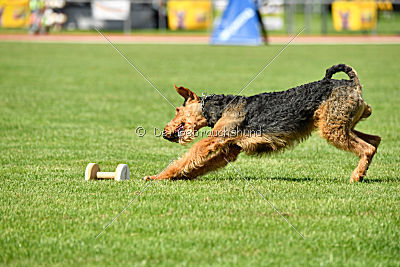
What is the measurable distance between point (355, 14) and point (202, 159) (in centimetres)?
2946

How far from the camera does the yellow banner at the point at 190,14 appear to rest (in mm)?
33594

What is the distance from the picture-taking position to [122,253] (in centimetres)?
396

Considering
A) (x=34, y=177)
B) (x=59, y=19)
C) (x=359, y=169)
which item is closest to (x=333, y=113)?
(x=359, y=169)

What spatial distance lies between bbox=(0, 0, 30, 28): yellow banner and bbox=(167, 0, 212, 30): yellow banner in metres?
8.44

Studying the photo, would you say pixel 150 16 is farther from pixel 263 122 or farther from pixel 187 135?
pixel 263 122

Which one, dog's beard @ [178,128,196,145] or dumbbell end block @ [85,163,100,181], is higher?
dog's beard @ [178,128,196,145]

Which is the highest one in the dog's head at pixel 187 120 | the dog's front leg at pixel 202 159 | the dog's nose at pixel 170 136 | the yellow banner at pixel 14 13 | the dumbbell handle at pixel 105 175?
the dog's head at pixel 187 120

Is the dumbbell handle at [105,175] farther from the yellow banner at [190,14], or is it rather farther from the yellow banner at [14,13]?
the yellow banner at [14,13]

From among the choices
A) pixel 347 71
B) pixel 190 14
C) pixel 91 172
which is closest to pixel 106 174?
pixel 91 172

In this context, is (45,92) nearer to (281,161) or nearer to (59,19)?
(281,161)

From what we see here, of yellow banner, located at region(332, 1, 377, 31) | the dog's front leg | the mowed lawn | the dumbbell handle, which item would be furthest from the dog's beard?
yellow banner, located at region(332, 1, 377, 31)

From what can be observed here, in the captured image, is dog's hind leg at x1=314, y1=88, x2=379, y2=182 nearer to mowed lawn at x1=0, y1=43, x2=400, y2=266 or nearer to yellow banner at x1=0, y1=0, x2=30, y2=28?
mowed lawn at x1=0, y1=43, x2=400, y2=266

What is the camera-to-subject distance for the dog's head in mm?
5770

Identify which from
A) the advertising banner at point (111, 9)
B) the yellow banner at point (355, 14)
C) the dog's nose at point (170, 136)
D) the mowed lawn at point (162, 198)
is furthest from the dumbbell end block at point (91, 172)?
the yellow banner at point (355, 14)
